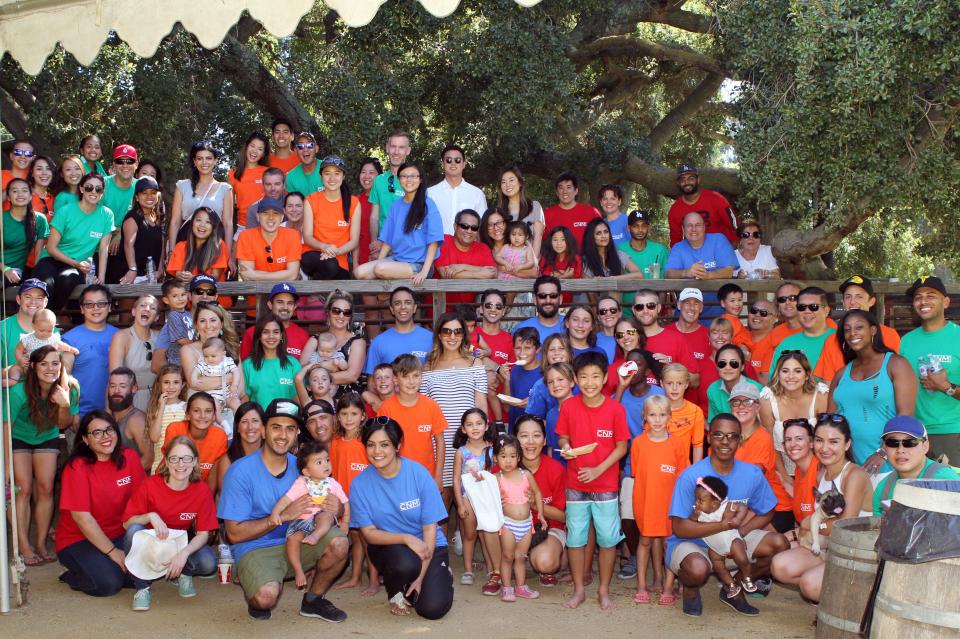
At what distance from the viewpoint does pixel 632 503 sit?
6562mm

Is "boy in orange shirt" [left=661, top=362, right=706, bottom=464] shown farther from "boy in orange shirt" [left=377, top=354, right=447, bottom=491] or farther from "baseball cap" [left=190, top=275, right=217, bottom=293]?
A: "baseball cap" [left=190, top=275, right=217, bottom=293]

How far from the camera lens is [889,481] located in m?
5.57

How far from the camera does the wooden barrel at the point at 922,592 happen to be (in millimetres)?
3943

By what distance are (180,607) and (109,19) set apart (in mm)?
3343

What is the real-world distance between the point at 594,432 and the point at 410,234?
274 cm

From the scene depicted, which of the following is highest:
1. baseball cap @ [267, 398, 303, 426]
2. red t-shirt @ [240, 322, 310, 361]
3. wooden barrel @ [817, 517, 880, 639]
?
red t-shirt @ [240, 322, 310, 361]

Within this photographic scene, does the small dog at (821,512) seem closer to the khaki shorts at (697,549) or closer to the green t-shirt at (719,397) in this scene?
the khaki shorts at (697,549)

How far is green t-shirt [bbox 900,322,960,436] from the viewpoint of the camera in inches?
261

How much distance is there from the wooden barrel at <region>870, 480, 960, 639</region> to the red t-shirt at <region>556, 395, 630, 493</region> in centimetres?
242

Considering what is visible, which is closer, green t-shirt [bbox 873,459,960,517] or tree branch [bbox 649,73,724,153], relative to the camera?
green t-shirt [bbox 873,459,960,517]

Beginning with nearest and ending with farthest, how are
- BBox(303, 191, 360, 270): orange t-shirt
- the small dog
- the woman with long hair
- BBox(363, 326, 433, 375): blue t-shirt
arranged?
1. the small dog
2. BBox(363, 326, 433, 375): blue t-shirt
3. the woman with long hair
4. BBox(303, 191, 360, 270): orange t-shirt

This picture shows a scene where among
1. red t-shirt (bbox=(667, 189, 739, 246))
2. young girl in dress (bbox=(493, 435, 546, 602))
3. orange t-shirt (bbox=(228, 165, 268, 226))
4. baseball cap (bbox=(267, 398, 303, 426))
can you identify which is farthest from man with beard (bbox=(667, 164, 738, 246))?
baseball cap (bbox=(267, 398, 303, 426))

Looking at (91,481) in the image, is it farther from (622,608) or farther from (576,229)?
(576,229)

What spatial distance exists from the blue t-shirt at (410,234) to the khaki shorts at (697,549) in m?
3.46
